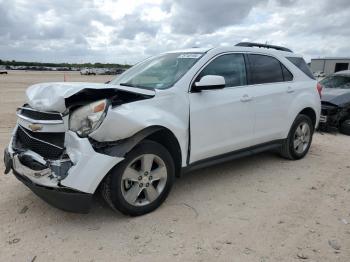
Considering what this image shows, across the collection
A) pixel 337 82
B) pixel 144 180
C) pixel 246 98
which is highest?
pixel 337 82

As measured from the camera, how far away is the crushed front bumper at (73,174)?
3.07 metres

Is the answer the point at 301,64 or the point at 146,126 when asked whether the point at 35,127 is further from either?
the point at 301,64

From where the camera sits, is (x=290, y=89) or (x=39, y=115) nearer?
(x=39, y=115)

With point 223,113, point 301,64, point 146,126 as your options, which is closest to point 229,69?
point 223,113

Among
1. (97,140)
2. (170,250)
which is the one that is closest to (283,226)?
(170,250)

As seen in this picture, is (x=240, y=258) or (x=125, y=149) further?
(x=125, y=149)

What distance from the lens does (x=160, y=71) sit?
14.5 feet

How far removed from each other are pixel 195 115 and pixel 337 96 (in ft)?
19.0

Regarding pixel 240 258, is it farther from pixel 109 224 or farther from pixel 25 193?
pixel 25 193

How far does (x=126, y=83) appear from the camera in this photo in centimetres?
457

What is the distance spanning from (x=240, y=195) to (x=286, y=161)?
185cm

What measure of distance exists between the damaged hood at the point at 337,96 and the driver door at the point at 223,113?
4532mm

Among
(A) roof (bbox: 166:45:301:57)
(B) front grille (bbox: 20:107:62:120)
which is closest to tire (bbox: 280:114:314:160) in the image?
(A) roof (bbox: 166:45:301:57)

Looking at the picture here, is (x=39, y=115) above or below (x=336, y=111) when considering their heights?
above
